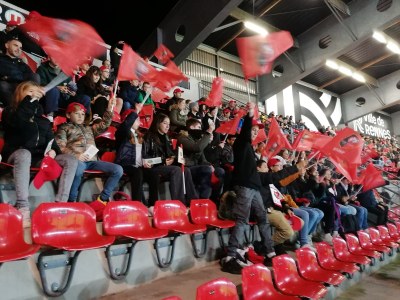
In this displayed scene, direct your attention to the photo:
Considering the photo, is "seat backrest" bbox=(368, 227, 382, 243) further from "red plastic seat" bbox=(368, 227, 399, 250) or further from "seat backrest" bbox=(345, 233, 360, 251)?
"seat backrest" bbox=(345, 233, 360, 251)

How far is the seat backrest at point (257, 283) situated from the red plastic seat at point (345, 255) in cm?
170

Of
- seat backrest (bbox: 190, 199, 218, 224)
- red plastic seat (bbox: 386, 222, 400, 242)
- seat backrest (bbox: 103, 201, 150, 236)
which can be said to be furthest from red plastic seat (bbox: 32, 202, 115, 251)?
red plastic seat (bbox: 386, 222, 400, 242)

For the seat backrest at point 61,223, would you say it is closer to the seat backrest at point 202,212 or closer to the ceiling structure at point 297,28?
the seat backrest at point 202,212

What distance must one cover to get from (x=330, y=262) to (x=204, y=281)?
1.57 meters

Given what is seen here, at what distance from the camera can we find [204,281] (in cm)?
271

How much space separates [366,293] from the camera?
3406 millimetres

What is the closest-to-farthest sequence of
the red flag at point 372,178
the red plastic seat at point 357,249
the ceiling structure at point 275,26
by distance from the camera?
the red plastic seat at point 357,249, the red flag at point 372,178, the ceiling structure at point 275,26

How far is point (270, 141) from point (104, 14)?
6.00 metres

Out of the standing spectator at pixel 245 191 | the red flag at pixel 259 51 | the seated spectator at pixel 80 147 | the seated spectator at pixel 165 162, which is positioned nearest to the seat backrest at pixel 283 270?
the standing spectator at pixel 245 191

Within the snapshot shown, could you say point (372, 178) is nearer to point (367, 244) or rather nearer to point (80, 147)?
point (367, 244)

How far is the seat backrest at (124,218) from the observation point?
2510mm

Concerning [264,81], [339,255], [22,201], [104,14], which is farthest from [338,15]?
[22,201]

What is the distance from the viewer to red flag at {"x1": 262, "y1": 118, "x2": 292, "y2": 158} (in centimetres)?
549

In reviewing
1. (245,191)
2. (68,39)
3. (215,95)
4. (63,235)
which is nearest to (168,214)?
(245,191)
